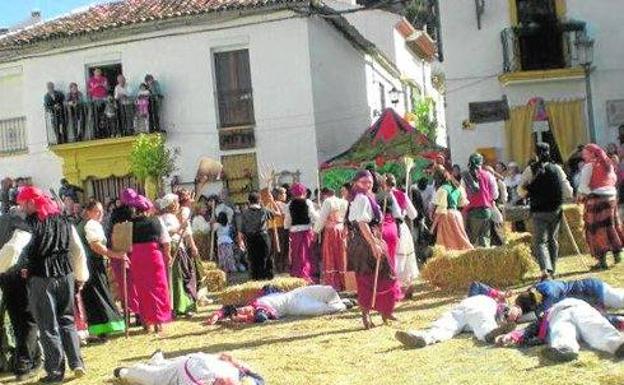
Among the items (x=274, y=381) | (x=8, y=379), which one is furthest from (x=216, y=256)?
(x=274, y=381)

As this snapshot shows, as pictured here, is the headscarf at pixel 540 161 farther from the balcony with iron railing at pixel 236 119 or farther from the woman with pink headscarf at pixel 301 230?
the balcony with iron railing at pixel 236 119

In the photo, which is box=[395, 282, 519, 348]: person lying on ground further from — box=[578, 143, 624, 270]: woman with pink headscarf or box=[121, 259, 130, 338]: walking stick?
box=[578, 143, 624, 270]: woman with pink headscarf

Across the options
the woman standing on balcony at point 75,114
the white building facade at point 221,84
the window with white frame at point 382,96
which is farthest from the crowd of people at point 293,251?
the window with white frame at point 382,96

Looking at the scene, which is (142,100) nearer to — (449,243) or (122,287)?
(449,243)

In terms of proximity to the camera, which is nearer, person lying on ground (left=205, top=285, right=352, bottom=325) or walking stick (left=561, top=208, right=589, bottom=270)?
person lying on ground (left=205, top=285, right=352, bottom=325)

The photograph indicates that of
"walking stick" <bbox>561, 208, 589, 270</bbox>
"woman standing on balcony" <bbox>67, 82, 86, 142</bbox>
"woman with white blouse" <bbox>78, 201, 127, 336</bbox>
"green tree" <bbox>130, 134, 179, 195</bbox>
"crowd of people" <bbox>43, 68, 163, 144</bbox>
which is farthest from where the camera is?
"woman standing on balcony" <bbox>67, 82, 86, 142</bbox>

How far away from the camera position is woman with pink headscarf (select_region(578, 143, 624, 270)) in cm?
1296

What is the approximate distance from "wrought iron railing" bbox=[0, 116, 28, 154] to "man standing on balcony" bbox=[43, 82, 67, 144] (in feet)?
5.85

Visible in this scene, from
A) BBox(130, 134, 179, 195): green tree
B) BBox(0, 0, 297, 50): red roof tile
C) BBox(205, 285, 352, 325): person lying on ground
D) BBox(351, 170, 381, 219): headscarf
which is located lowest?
BBox(205, 285, 352, 325): person lying on ground

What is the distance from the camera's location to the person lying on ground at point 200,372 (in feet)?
23.3

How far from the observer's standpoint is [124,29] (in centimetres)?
2630

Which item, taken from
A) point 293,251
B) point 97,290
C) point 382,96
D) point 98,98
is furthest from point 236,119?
point 97,290

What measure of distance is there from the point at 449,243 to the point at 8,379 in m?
7.36

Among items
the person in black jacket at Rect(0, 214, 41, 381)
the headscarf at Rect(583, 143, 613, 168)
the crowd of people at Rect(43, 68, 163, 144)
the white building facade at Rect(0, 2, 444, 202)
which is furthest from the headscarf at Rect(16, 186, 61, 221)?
the crowd of people at Rect(43, 68, 163, 144)
